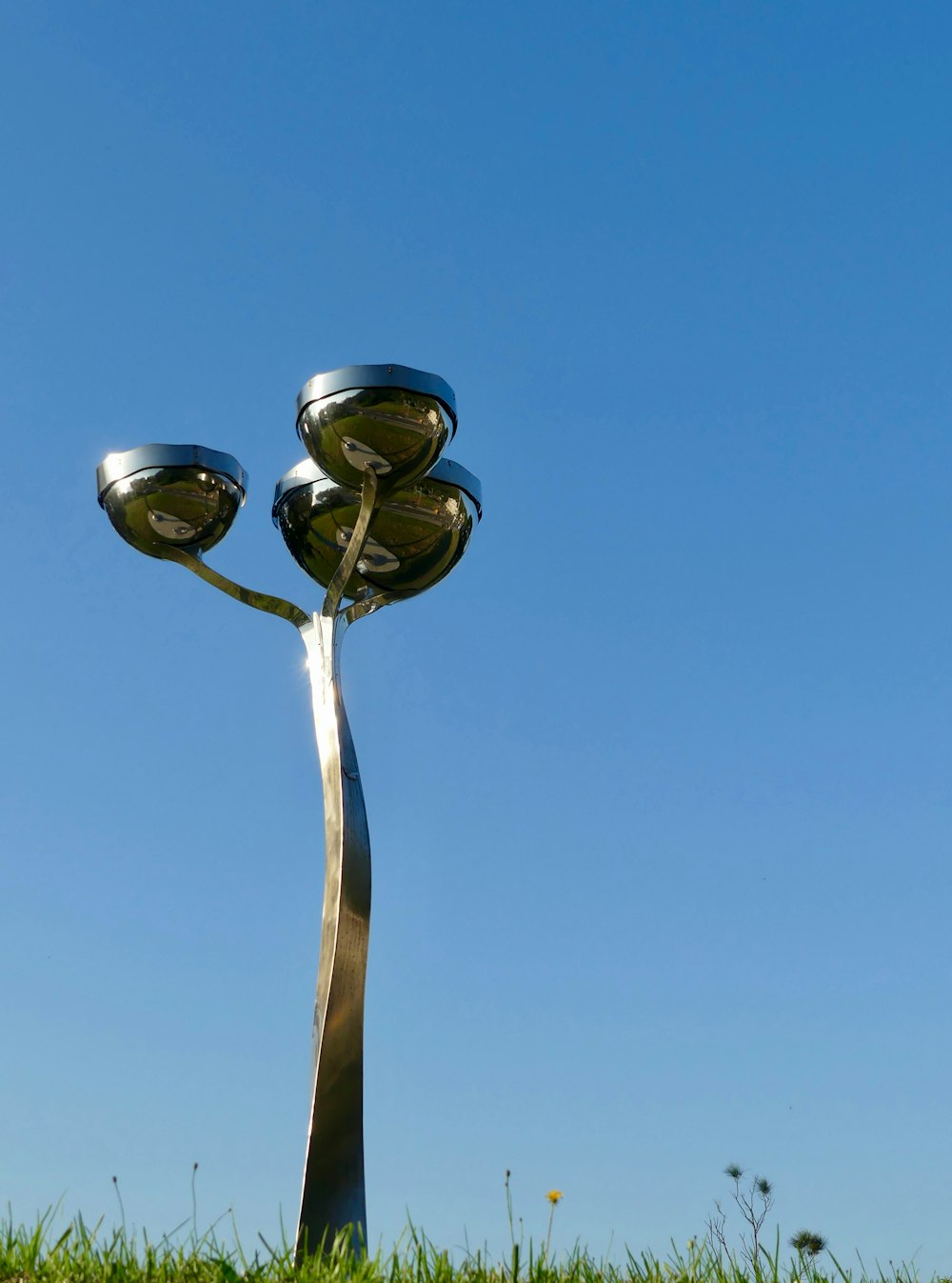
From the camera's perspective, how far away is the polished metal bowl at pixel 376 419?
21.7 feet

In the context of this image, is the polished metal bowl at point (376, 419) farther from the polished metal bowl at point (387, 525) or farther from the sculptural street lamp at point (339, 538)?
the polished metal bowl at point (387, 525)

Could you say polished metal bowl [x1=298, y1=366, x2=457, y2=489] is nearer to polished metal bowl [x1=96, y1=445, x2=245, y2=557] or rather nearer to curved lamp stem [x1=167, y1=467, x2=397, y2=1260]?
curved lamp stem [x1=167, y1=467, x2=397, y2=1260]

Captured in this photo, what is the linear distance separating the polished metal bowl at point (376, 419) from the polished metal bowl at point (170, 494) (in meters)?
0.63

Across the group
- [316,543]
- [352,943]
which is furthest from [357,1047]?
[316,543]

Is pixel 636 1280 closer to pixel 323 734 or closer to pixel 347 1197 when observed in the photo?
pixel 347 1197

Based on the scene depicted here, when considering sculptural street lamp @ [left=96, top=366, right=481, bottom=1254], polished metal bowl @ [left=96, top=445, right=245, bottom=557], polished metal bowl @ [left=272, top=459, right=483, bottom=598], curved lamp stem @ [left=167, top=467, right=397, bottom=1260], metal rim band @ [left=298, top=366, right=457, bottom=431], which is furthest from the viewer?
polished metal bowl @ [left=272, top=459, right=483, bottom=598]

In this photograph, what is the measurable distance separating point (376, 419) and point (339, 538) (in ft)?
3.16

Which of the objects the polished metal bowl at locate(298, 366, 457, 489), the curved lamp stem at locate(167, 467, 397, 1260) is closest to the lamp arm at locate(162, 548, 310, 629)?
the curved lamp stem at locate(167, 467, 397, 1260)

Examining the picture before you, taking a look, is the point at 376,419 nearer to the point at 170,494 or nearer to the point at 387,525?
the point at 387,525

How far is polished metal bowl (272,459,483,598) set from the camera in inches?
287

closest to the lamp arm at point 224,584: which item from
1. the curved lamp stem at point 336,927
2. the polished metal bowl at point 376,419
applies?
the curved lamp stem at point 336,927

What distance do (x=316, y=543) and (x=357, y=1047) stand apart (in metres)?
2.58

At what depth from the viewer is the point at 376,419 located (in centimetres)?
664

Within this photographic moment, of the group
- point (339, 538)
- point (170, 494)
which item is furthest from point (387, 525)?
point (170, 494)
